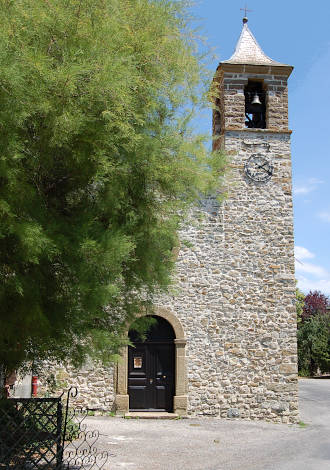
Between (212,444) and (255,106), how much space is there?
8659mm

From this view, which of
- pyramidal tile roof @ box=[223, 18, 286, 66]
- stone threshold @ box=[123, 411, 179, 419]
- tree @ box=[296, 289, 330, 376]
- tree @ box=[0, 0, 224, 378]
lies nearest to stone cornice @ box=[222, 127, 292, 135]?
pyramidal tile roof @ box=[223, 18, 286, 66]

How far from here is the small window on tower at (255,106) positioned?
1341cm

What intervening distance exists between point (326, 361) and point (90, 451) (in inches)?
908

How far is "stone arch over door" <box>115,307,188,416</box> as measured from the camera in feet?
38.4

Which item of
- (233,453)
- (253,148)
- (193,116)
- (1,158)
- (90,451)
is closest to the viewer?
(1,158)

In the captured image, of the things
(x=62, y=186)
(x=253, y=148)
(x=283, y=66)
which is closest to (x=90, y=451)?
(x=62, y=186)

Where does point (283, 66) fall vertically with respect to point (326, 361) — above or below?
above

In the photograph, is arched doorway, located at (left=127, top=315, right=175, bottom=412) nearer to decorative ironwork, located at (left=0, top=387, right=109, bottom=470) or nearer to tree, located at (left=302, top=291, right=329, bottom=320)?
decorative ironwork, located at (left=0, top=387, right=109, bottom=470)

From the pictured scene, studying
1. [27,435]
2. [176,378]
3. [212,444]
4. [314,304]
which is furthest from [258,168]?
[314,304]

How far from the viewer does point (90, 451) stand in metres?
7.82

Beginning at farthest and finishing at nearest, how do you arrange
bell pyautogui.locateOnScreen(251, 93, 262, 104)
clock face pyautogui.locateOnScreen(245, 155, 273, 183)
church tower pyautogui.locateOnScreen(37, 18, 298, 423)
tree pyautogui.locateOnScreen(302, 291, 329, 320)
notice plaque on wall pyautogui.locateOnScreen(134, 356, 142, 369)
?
tree pyautogui.locateOnScreen(302, 291, 329, 320), bell pyautogui.locateOnScreen(251, 93, 262, 104), clock face pyautogui.locateOnScreen(245, 155, 273, 183), notice plaque on wall pyautogui.locateOnScreen(134, 356, 142, 369), church tower pyautogui.locateOnScreen(37, 18, 298, 423)

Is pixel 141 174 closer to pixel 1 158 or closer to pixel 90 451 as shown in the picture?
pixel 1 158

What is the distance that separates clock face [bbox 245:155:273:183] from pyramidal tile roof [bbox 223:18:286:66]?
Answer: 2.59 m

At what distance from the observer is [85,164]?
556cm
